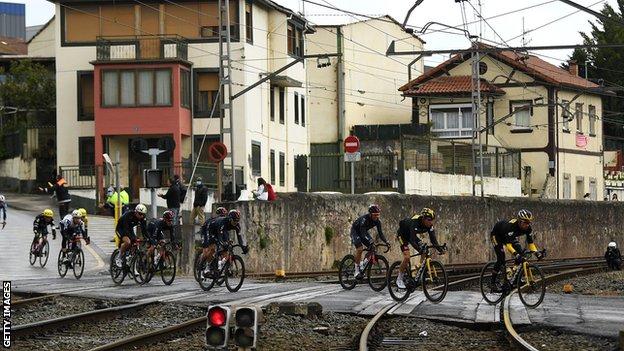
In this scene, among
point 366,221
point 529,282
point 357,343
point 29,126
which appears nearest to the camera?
point 357,343

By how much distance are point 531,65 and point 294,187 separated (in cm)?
1849

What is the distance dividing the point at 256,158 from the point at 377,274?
1357 inches

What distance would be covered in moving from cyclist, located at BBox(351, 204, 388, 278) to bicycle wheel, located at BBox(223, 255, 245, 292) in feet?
7.61

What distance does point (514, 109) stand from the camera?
77.6 metres

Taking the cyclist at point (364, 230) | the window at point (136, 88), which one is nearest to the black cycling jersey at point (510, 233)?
the cyclist at point (364, 230)

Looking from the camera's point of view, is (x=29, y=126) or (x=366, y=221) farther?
(x=29, y=126)

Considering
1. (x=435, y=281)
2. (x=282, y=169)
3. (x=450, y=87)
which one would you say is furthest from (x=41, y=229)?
(x=450, y=87)

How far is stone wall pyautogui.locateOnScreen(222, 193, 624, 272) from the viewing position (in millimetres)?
41250

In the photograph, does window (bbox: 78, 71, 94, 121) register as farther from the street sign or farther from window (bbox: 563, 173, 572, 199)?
window (bbox: 563, 173, 572, 199)

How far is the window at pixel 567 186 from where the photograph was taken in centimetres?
8024

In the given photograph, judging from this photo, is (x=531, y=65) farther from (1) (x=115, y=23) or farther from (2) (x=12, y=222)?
(2) (x=12, y=222)

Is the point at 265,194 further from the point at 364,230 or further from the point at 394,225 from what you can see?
the point at 364,230

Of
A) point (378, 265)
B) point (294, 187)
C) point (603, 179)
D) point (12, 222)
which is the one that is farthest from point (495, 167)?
point (378, 265)

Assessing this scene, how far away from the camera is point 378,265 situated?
2848 centimetres
